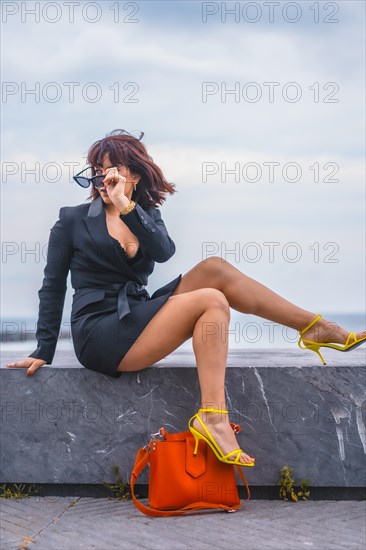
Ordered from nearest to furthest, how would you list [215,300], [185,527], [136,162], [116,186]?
1. [185,527]
2. [215,300]
3. [116,186]
4. [136,162]

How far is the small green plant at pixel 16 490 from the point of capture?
4246mm

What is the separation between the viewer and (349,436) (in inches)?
161

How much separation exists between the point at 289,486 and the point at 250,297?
95cm

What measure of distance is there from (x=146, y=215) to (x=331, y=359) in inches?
51.4

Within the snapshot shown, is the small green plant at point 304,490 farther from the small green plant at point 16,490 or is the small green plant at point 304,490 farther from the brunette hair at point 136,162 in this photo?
the brunette hair at point 136,162

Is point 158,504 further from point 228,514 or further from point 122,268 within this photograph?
point 122,268

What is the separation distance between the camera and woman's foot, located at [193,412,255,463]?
369 centimetres

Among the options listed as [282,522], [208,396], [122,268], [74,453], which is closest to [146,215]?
[122,268]

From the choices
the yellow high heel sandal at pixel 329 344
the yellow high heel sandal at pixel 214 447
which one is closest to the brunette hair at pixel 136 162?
the yellow high heel sandal at pixel 329 344

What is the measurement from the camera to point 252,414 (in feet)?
13.4

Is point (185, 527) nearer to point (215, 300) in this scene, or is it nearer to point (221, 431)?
point (221, 431)

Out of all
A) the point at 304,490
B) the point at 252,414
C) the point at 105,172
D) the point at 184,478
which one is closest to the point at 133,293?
the point at 105,172

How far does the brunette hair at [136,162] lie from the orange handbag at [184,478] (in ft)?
4.20

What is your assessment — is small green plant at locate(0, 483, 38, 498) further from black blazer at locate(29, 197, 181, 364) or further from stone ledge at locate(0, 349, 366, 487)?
black blazer at locate(29, 197, 181, 364)
